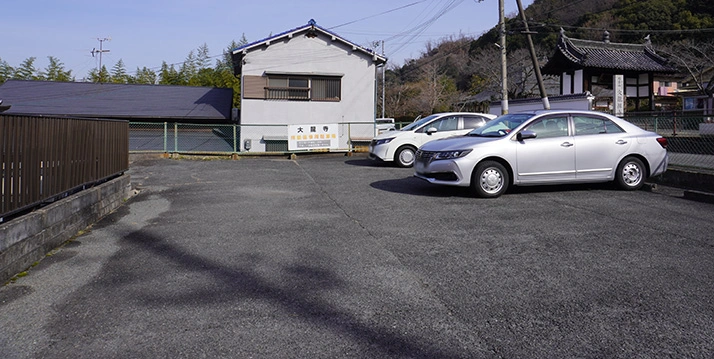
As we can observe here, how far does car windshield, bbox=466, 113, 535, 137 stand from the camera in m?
8.74

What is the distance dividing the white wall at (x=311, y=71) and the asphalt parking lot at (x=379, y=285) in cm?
1442

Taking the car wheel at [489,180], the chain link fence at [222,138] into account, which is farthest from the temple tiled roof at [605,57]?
the car wheel at [489,180]

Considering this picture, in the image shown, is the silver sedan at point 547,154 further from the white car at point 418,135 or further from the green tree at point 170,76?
the green tree at point 170,76

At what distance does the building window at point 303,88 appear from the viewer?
22.0m

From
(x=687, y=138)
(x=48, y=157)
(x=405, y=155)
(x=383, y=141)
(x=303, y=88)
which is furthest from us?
(x=303, y=88)

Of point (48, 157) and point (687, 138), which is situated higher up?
point (687, 138)

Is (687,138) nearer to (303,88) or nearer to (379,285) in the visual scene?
(379,285)

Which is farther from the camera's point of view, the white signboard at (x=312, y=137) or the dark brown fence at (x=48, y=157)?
the white signboard at (x=312, y=137)

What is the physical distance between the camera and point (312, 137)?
753 inches

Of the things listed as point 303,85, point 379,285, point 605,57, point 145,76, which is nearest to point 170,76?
point 145,76

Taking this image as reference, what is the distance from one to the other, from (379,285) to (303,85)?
19074mm

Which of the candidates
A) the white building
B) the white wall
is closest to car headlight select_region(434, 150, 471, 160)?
the white building

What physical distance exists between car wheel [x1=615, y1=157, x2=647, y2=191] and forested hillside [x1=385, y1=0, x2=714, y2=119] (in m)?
23.4

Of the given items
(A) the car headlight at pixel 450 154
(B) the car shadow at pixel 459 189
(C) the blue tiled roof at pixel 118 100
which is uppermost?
(C) the blue tiled roof at pixel 118 100
